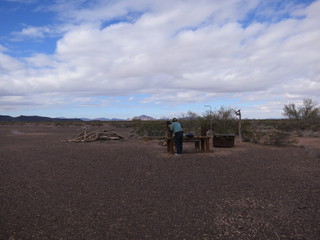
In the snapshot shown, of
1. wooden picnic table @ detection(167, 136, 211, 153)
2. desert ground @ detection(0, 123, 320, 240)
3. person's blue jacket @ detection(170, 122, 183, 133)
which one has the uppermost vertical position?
person's blue jacket @ detection(170, 122, 183, 133)

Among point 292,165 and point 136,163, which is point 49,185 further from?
point 292,165

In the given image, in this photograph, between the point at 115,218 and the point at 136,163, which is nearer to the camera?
the point at 115,218

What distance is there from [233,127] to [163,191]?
55.8ft

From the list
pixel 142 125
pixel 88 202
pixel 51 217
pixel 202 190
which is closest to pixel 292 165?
pixel 202 190

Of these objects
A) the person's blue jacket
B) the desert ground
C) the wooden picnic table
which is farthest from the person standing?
the desert ground

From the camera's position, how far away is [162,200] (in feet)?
22.8

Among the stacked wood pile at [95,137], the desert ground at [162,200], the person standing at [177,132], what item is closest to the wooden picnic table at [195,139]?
the person standing at [177,132]

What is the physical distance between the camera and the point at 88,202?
682 cm

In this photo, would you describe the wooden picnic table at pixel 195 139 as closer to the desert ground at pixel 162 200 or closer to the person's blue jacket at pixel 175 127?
the person's blue jacket at pixel 175 127

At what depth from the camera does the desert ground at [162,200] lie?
5195mm

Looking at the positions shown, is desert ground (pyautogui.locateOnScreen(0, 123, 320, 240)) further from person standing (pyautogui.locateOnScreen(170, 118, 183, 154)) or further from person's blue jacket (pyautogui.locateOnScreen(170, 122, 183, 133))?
person's blue jacket (pyautogui.locateOnScreen(170, 122, 183, 133))

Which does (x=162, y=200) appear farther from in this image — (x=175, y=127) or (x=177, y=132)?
(x=175, y=127)

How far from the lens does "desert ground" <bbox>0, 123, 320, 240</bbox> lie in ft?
Answer: 17.0

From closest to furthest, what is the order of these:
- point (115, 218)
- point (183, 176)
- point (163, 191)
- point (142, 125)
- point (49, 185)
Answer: point (115, 218)
point (163, 191)
point (49, 185)
point (183, 176)
point (142, 125)
